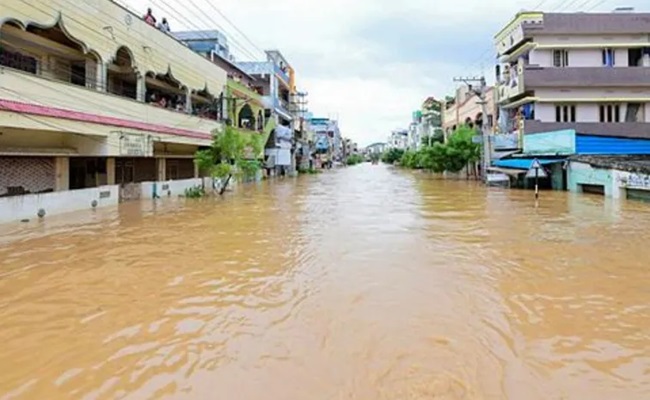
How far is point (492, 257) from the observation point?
1150 cm

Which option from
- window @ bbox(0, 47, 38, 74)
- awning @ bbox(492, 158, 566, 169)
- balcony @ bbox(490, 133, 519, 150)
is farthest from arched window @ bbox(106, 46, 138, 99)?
balcony @ bbox(490, 133, 519, 150)

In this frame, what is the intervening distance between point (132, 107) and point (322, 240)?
1470cm

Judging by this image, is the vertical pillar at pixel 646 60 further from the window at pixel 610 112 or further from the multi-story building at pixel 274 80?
the multi-story building at pixel 274 80

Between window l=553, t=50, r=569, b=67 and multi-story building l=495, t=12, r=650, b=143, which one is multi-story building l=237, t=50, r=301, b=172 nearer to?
multi-story building l=495, t=12, r=650, b=143

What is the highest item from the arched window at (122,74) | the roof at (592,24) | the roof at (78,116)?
the roof at (592,24)

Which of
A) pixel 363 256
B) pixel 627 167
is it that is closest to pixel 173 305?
pixel 363 256

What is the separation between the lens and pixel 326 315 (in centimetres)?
732

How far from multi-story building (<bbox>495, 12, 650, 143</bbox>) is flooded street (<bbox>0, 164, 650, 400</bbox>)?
21392mm

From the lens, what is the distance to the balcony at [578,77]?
33969mm

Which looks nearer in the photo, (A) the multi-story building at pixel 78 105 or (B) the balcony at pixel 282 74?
(A) the multi-story building at pixel 78 105

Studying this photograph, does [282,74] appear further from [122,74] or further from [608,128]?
[608,128]

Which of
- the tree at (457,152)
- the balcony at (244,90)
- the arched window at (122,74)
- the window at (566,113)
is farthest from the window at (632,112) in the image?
the arched window at (122,74)

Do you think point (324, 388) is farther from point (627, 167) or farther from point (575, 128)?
point (575, 128)

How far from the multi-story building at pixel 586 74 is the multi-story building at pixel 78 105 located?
71.5 feet
